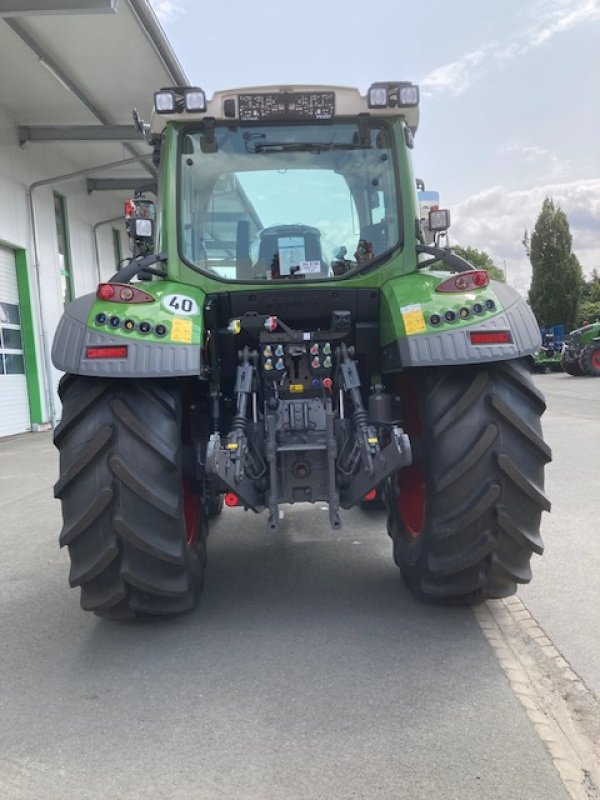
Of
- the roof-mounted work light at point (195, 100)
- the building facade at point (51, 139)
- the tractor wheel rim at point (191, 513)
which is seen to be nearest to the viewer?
the roof-mounted work light at point (195, 100)

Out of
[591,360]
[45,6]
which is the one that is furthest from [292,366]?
[591,360]

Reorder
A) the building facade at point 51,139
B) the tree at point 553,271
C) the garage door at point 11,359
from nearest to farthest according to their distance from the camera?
the building facade at point 51,139 → the garage door at point 11,359 → the tree at point 553,271

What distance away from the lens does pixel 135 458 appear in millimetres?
3301

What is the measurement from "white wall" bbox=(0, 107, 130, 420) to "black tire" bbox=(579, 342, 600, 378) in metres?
14.8

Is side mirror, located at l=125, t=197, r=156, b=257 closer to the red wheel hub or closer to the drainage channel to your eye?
the red wheel hub

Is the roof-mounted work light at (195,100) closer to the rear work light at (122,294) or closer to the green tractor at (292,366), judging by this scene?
the green tractor at (292,366)

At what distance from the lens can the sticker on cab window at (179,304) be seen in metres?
3.41

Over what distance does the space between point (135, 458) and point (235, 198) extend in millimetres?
1678

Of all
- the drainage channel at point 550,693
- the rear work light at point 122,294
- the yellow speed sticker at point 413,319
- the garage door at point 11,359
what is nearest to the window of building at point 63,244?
the garage door at point 11,359

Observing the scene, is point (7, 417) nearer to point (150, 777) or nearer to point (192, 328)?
point (192, 328)

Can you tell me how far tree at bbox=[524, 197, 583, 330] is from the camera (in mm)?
40219

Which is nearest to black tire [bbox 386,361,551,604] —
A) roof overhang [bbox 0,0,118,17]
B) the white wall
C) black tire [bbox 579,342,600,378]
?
roof overhang [bbox 0,0,118,17]

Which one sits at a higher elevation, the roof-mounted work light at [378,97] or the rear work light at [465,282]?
the roof-mounted work light at [378,97]

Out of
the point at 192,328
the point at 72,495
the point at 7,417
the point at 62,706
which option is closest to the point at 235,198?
the point at 192,328
